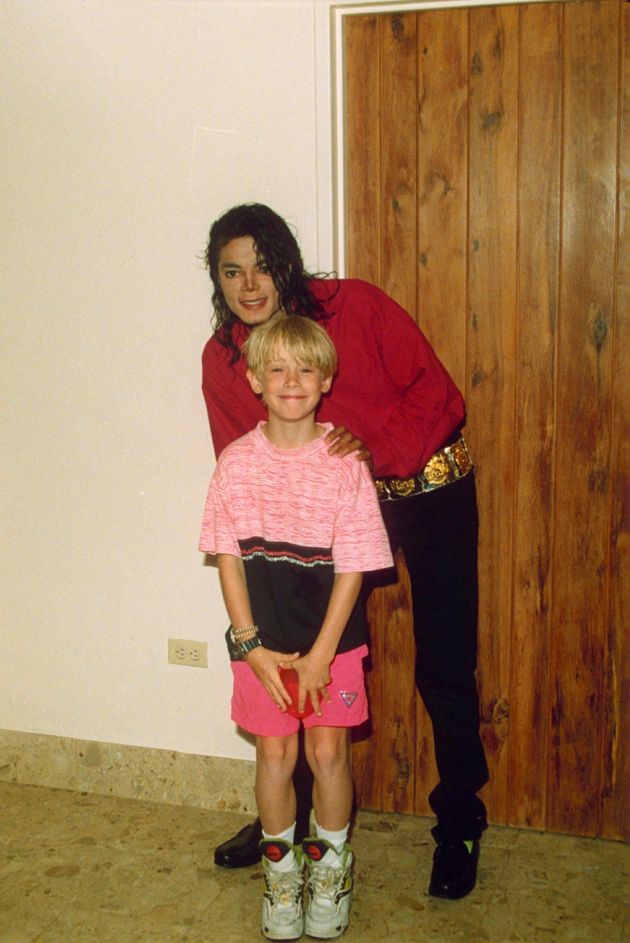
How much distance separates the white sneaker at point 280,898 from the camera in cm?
188

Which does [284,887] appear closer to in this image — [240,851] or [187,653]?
[240,851]

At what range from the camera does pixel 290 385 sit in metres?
1.84

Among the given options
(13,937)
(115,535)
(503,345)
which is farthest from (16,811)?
(503,345)

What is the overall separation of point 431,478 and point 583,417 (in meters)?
0.42

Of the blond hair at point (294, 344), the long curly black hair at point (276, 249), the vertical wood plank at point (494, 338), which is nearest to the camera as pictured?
the blond hair at point (294, 344)

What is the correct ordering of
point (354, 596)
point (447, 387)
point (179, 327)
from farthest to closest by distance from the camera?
point (179, 327) < point (447, 387) < point (354, 596)

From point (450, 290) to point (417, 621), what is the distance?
2.57 ft

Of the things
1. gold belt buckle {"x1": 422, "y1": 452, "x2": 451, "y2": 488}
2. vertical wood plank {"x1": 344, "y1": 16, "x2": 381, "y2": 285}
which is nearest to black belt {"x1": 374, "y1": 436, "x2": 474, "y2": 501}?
gold belt buckle {"x1": 422, "y1": 452, "x2": 451, "y2": 488}

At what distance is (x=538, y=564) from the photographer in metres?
2.26

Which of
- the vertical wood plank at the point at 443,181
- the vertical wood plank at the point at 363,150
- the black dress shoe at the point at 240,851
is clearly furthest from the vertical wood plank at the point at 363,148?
the black dress shoe at the point at 240,851

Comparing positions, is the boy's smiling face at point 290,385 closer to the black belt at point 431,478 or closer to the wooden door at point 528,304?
the black belt at point 431,478

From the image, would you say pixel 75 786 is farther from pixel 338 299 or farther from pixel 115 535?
pixel 338 299

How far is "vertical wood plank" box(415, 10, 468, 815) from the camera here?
2.16 m

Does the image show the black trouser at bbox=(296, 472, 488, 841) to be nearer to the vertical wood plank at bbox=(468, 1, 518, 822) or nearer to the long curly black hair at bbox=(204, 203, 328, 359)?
the vertical wood plank at bbox=(468, 1, 518, 822)
